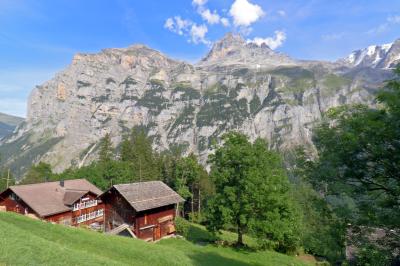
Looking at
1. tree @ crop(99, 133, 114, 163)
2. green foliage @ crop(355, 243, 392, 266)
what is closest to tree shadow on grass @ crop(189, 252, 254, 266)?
green foliage @ crop(355, 243, 392, 266)

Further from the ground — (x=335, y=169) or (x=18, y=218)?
(x=335, y=169)

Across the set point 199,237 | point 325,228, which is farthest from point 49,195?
point 325,228

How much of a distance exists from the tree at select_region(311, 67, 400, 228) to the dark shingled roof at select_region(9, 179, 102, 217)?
52361 mm

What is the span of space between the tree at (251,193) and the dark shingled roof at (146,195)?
32.8 feet

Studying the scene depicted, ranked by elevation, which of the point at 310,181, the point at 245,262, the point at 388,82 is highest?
the point at 388,82

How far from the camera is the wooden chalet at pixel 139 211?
52.7m

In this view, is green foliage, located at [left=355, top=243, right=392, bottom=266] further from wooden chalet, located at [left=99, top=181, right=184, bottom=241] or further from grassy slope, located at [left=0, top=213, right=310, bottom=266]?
wooden chalet, located at [left=99, top=181, right=184, bottom=241]

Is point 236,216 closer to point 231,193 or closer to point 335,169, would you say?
point 231,193

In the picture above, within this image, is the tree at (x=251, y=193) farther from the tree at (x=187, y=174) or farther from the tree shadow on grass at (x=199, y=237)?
the tree at (x=187, y=174)

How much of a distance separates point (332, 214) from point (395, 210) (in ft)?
9.70

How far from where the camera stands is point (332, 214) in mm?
16453

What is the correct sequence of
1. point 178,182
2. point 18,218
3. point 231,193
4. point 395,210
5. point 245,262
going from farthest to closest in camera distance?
point 178,182
point 231,193
point 245,262
point 18,218
point 395,210

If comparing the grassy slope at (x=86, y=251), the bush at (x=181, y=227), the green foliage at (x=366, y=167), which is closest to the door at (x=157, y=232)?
the grassy slope at (x=86, y=251)

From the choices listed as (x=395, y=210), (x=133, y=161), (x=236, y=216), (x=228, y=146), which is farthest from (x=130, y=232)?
(x=133, y=161)
